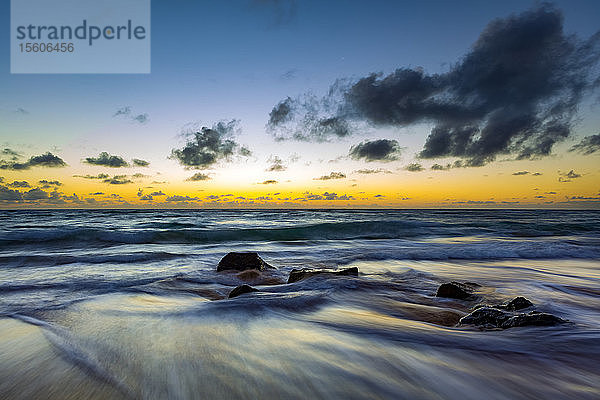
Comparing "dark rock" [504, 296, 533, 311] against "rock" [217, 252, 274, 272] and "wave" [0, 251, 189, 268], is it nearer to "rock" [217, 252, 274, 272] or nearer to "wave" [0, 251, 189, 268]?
"rock" [217, 252, 274, 272]

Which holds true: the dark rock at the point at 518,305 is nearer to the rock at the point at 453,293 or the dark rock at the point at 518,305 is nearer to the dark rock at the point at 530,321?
the dark rock at the point at 530,321

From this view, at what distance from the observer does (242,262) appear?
19.3 ft

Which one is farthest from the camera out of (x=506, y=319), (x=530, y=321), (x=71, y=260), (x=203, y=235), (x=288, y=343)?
(x=203, y=235)

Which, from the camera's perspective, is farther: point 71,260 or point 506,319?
point 71,260

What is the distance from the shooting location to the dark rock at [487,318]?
8.30 ft

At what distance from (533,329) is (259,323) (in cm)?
215

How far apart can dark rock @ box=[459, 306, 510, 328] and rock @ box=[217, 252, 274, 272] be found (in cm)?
396

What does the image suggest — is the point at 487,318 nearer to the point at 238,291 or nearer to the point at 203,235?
the point at 238,291

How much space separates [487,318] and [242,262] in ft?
14.0

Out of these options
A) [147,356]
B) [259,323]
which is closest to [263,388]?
[147,356]

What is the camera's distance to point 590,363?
1848mm

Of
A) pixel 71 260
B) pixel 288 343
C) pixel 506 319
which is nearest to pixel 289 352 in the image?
pixel 288 343

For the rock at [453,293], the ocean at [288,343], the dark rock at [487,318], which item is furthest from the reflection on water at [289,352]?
the rock at [453,293]

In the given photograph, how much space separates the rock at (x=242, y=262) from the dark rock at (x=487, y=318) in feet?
13.0
